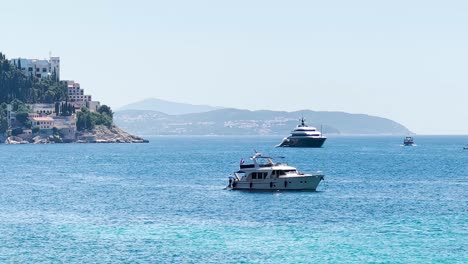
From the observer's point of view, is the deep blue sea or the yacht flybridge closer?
the deep blue sea

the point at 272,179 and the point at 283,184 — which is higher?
the point at 272,179

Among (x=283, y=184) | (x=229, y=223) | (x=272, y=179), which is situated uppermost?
(x=272, y=179)

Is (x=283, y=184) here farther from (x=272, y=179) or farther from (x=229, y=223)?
(x=229, y=223)

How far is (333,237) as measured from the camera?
8469 centimetres

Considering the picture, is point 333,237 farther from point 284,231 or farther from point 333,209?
point 333,209

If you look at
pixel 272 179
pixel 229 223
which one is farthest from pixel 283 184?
pixel 229 223

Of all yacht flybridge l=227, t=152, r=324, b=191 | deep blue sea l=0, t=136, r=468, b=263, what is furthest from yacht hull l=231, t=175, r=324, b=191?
deep blue sea l=0, t=136, r=468, b=263

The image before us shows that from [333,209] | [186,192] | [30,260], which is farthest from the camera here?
[186,192]

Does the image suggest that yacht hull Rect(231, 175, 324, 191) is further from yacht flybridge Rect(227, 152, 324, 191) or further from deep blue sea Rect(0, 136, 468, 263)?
deep blue sea Rect(0, 136, 468, 263)

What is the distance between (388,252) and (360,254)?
8.29ft

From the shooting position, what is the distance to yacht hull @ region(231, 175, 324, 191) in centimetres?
13012

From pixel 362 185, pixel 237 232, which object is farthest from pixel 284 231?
pixel 362 185

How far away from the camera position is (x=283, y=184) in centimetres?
13012

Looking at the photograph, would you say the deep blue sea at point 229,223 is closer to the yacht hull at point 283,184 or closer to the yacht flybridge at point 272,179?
the yacht hull at point 283,184
